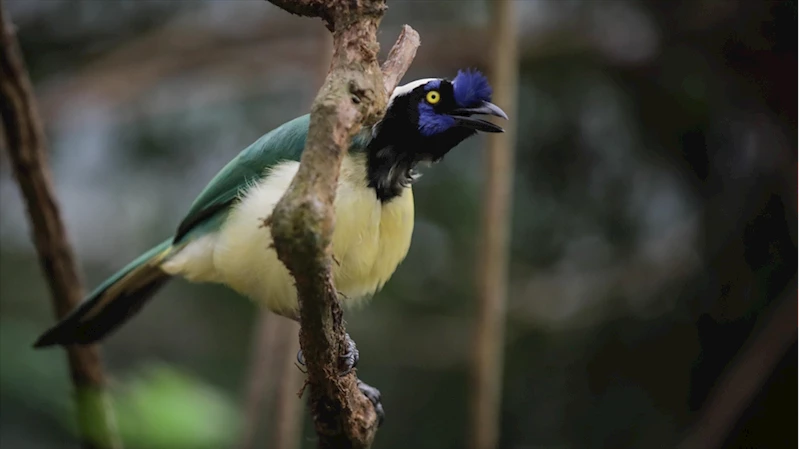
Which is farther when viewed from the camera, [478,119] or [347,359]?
[478,119]

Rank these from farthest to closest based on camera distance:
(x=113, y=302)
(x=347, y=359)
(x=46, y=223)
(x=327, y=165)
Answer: (x=113, y=302) → (x=46, y=223) → (x=347, y=359) → (x=327, y=165)

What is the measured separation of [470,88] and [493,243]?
0.88 meters

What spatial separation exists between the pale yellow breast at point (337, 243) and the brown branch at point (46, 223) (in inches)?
22.1

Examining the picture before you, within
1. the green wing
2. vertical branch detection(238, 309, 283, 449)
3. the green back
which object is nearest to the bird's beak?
the green back

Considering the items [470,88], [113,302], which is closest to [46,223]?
[113,302]

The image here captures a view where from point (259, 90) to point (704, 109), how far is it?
2.35m

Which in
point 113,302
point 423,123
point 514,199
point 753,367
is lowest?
point 753,367

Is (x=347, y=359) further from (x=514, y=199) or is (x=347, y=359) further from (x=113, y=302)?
(x=514, y=199)

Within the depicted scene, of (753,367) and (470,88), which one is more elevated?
(470,88)

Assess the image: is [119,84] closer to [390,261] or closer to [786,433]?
[390,261]

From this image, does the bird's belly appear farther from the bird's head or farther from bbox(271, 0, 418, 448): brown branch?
bbox(271, 0, 418, 448): brown branch

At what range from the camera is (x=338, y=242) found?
2262mm

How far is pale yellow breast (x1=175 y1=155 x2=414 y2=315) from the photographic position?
228cm

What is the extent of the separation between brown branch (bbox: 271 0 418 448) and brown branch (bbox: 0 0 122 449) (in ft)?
4.72
